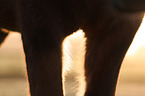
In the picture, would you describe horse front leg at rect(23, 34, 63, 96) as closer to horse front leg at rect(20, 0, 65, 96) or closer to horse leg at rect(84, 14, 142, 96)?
horse front leg at rect(20, 0, 65, 96)

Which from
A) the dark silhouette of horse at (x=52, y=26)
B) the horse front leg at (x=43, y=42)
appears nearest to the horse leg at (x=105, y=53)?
the dark silhouette of horse at (x=52, y=26)

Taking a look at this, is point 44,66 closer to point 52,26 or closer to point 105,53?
point 52,26

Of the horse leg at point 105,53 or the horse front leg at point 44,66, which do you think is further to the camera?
the horse leg at point 105,53

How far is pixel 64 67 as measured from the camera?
1087 mm

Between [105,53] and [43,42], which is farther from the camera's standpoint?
[105,53]

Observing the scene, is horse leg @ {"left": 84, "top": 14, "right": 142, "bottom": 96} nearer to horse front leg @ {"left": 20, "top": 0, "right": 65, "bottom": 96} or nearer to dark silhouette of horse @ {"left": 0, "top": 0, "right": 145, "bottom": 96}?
dark silhouette of horse @ {"left": 0, "top": 0, "right": 145, "bottom": 96}

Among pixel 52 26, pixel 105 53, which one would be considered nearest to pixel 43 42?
pixel 52 26

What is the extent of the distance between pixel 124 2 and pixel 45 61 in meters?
0.34

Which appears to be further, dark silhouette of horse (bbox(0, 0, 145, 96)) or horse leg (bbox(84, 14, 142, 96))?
horse leg (bbox(84, 14, 142, 96))

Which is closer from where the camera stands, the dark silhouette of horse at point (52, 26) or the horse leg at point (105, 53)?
the dark silhouette of horse at point (52, 26)

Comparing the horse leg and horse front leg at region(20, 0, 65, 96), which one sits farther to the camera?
the horse leg

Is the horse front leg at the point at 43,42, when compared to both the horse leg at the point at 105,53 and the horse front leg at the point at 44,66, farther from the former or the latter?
the horse leg at the point at 105,53

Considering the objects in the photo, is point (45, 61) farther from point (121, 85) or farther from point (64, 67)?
point (121, 85)

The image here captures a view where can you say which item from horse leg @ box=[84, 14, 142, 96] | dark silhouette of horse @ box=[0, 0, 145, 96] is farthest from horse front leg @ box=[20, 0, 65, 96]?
horse leg @ box=[84, 14, 142, 96]
